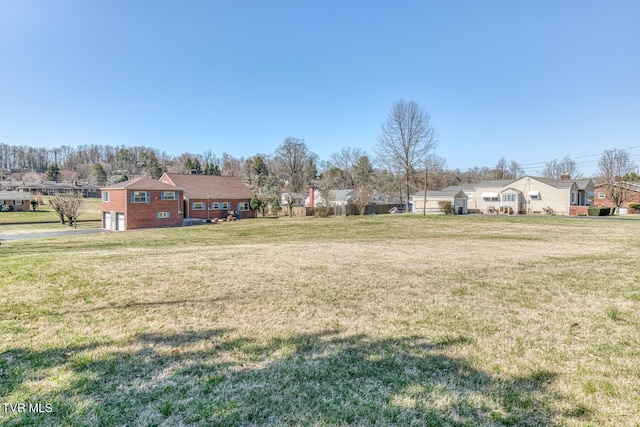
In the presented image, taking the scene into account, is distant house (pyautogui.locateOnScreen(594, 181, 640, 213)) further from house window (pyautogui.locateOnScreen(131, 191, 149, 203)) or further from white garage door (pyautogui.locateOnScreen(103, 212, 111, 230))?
white garage door (pyautogui.locateOnScreen(103, 212, 111, 230))

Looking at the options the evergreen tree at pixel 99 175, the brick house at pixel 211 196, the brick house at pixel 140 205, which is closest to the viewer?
the brick house at pixel 140 205

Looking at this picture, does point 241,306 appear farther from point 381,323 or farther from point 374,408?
point 374,408

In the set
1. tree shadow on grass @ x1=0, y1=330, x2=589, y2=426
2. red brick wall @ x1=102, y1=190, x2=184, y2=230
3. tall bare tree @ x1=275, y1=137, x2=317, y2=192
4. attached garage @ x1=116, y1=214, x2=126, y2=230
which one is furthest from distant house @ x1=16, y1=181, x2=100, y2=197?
tree shadow on grass @ x1=0, y1=330, x2=589, y2=426

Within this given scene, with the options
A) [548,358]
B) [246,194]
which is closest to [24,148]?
[246,194]

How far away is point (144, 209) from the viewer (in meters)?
31.2

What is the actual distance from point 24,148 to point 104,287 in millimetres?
→ 133211

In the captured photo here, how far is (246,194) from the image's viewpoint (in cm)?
4228

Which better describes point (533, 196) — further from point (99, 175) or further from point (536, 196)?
point (99, 175)

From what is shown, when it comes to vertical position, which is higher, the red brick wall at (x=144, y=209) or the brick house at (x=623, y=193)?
the brick house at (x=623, y=193)

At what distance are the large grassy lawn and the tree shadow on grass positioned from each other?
0.02m

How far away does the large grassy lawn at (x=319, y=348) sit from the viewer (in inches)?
107

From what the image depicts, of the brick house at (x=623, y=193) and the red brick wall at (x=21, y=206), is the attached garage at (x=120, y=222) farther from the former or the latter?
the brick house at (x=623, y=193)

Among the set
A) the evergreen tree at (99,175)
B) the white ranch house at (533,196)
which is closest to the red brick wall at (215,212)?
the white ranch house at (533,196)

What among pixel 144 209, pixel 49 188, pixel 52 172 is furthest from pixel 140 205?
pixel 52 172
